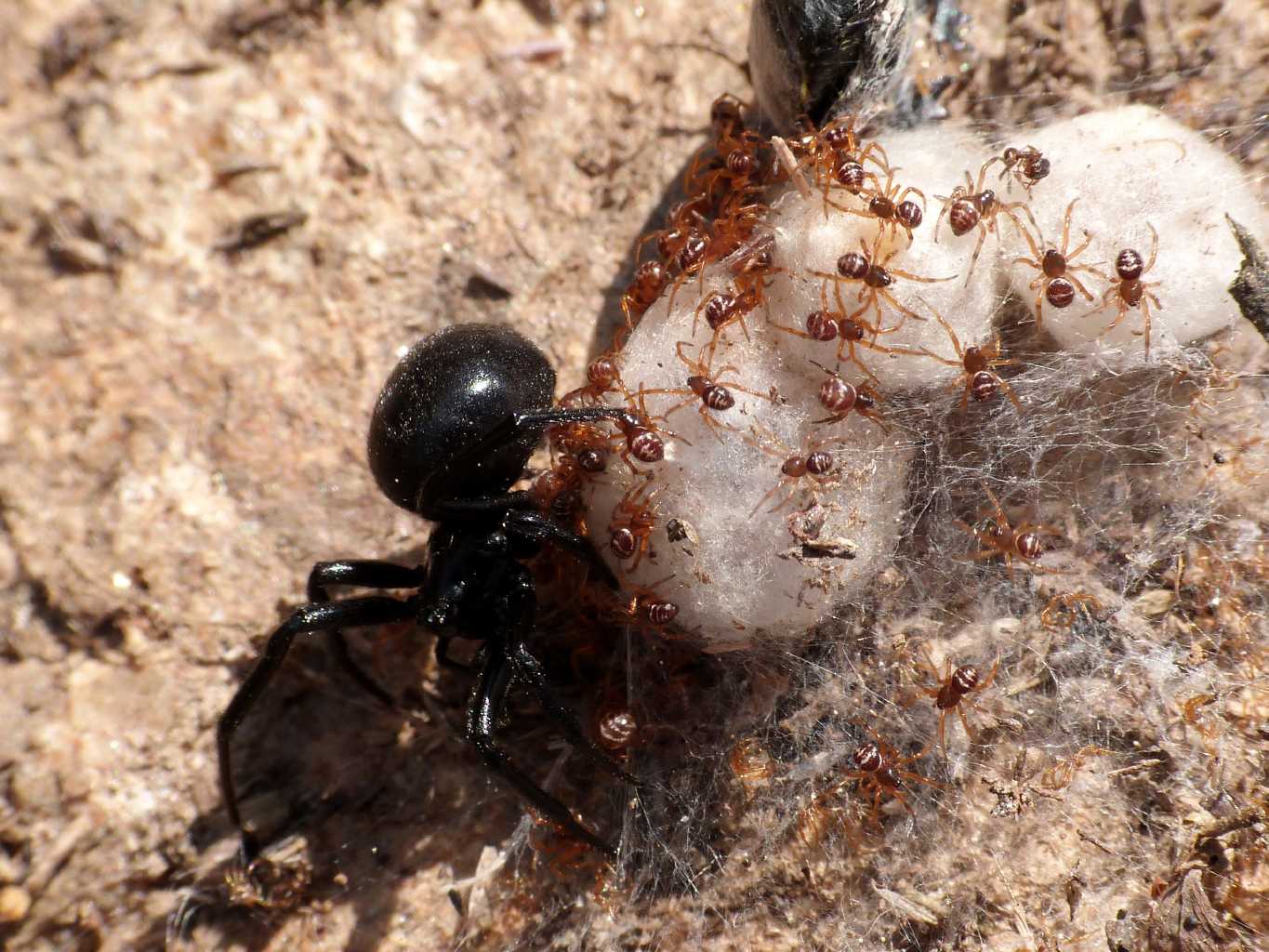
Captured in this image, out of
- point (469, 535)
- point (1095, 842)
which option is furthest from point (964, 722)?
point (469, 535)

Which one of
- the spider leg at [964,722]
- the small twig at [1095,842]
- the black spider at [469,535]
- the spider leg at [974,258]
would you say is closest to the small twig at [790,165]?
the spider leg at [974,258]

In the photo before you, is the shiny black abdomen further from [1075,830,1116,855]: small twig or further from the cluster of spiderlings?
[1075,830,1116,855]: small twig

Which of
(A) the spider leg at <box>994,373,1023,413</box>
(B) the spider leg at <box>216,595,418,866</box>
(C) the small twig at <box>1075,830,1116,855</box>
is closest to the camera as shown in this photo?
(C) the small twig at <box>1075,830,1116,855</box>

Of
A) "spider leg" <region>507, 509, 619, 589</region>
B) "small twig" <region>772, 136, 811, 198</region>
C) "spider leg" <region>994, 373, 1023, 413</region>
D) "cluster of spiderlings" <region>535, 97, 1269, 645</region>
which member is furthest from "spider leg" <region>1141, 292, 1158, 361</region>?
"spider leg" <region>507, 509, 619, 589</region>

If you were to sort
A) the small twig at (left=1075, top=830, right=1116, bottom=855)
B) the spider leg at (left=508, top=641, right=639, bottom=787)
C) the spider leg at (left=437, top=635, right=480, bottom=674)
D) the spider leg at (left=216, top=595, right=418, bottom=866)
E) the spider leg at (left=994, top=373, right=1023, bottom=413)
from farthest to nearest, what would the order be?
the spider leg at (left=437, top=635, right=480, bottom=674)
the spider leg at (left=216, top=595, right=418, bottom=866)
the spider leg at (left=508, top=641, right=639, bottom=787)
the spider leg at (left=994, top=373, right=1023, bottom=413)
the small twig at (left=1075, top=830, right=1116, bottom=855)

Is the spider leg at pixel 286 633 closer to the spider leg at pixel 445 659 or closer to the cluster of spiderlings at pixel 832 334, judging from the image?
the spider leg at pixel 445 659

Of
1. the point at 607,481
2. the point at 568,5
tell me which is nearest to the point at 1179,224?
Answer: the point at 607,481

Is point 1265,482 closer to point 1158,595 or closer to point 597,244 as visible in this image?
point 1158,595
